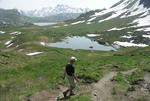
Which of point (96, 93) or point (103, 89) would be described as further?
point (103, 89)

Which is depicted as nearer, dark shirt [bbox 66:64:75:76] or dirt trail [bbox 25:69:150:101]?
dark shirt [bbox 66:64:75:76]

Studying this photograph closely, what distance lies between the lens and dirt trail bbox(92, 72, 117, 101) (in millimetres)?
30380

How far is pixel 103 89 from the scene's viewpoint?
111 feet

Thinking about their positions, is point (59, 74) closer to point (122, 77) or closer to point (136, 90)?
point (122, 77)

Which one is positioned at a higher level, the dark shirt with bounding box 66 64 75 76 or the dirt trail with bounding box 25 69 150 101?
the dark shirt with bounding box 66 64 75 76

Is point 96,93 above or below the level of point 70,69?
below

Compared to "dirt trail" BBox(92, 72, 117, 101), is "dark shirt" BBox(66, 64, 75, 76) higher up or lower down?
higher up

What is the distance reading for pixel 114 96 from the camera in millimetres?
30984

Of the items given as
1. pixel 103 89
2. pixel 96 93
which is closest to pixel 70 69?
pixel 96 93

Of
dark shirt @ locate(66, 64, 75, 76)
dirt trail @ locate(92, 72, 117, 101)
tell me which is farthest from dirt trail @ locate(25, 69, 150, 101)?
dark shirt @ locate(66, 64, 75, 76)

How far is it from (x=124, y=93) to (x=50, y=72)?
11.9 meters

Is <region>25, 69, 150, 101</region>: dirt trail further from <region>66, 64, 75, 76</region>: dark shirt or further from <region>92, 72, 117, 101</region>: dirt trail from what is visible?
<region>66, 64, 75, 76</region>: dark shirt

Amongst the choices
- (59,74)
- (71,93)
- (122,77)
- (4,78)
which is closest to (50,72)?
(59,74)

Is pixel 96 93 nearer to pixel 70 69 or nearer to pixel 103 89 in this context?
pixel 103 89
